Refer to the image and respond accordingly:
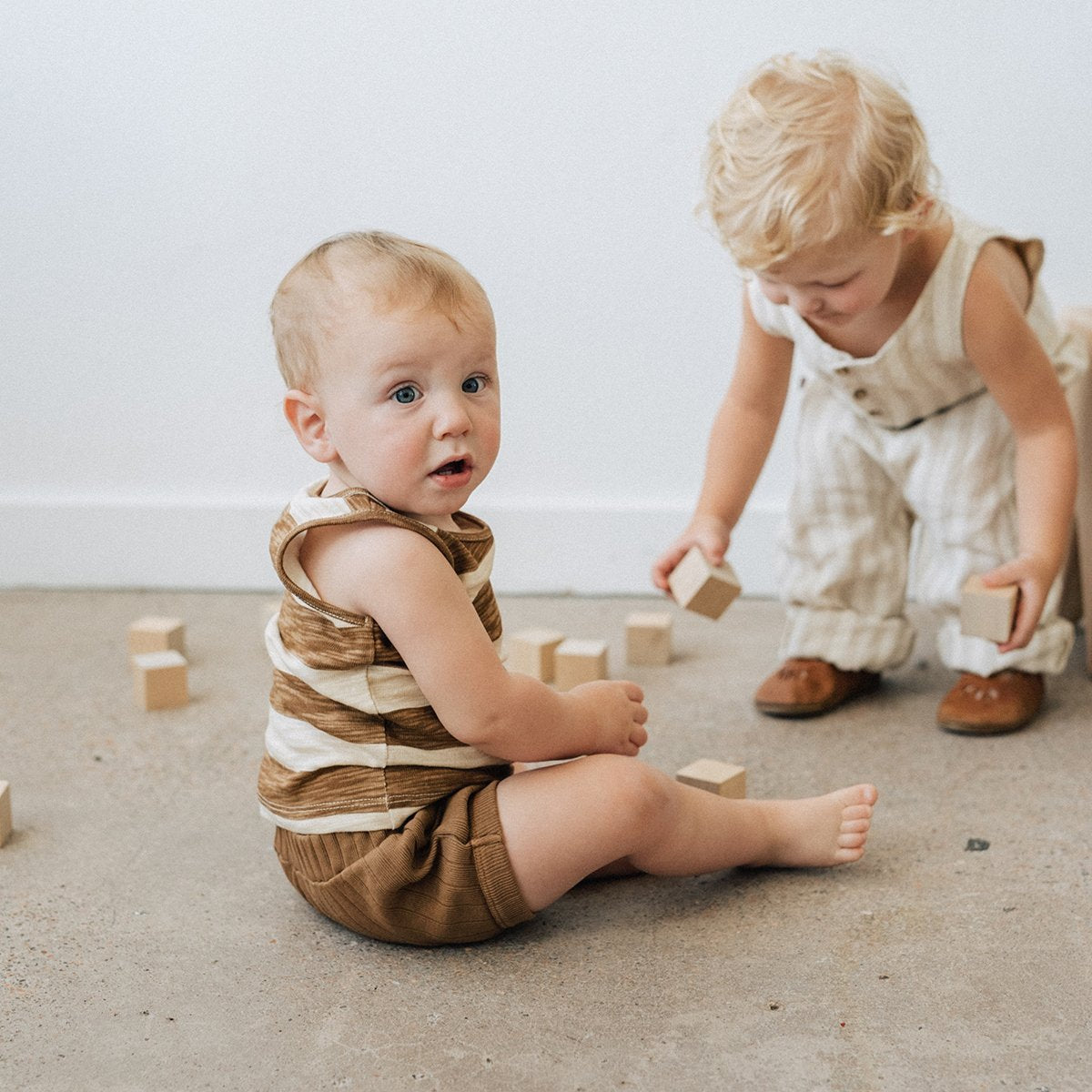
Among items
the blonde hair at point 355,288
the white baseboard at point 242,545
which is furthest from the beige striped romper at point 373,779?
the white baseboard at point 242,545

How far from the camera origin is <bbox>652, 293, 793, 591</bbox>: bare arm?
1439 mm

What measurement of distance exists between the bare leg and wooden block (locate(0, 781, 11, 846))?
49cm

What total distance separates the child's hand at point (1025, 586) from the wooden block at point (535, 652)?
21.9 inches

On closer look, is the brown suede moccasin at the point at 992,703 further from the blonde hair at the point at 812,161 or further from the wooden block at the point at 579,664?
the blonde hair at the point at 812,161

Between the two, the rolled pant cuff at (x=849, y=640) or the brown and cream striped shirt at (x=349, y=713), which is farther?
the rolled pant cuff at (x=849, y=640)

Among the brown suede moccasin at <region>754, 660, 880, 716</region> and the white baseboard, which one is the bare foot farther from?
the white baseboard

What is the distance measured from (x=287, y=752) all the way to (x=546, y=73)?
123 centimetres

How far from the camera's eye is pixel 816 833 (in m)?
1.10

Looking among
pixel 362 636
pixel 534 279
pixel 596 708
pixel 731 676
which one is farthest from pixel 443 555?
pixel 534 279

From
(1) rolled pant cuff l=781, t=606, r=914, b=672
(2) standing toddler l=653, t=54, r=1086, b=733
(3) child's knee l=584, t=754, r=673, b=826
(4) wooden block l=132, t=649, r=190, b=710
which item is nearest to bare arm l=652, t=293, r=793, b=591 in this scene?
(2) standing toddler l=653, t=54, r=1086, b=733

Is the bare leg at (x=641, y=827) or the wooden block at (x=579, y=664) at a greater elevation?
the bare leg at (x=641, y=827)

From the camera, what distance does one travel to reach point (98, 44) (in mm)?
1905

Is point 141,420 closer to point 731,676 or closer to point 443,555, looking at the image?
point 731,676

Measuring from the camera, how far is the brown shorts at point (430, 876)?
967 millimetres
